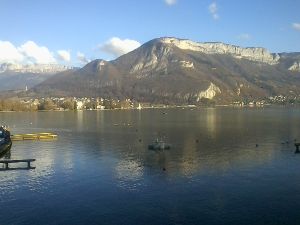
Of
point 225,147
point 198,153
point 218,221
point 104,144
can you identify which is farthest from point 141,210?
point 104,144

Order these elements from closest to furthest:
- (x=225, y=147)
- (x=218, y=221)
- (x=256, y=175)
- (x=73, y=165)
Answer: (x=218, y=221) → (x=256, y=175) → (x=73, y=165) → (x=225, y=147)

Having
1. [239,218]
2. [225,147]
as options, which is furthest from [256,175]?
[225,147]

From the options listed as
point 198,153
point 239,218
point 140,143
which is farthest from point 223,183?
point 140,143

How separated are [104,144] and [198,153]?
33.5m

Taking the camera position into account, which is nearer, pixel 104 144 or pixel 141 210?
pixel 141 210

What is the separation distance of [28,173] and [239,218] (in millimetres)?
43613

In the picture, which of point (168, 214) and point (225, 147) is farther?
point (225, 147)

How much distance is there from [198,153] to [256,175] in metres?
27.6

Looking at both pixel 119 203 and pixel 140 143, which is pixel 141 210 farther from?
pixel 140 143

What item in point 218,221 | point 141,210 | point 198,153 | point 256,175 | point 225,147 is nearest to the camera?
point 218,221

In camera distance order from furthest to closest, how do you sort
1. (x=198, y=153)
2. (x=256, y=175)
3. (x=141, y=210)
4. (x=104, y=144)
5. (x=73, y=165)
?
(x=104, y=144), (x=198, y=153), (x=73, y=165), (x=256, y=175), (x=141, y=210)

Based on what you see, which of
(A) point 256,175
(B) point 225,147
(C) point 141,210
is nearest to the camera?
(C) point 141,210

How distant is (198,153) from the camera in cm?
9962

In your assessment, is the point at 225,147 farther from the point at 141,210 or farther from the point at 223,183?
the point at 141,210
